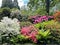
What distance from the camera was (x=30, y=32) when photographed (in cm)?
1095

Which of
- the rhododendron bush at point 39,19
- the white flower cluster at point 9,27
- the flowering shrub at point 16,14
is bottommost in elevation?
the rhododendron bush at point 39,19

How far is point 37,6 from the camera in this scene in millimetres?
24359

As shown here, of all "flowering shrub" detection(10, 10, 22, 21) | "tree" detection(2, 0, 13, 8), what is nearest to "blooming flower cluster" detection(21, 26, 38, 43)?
"flowering shrub" detection(10, 10, 22, 21)

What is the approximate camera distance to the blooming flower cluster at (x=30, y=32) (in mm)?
10404

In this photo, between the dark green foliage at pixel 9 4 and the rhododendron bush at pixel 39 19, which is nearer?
the rhododendron bush at pixel 39 19

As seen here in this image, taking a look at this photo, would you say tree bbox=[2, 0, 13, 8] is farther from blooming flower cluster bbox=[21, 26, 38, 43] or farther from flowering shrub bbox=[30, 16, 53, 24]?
blooming flower cluster bbox=[21, 26, 38, 43]

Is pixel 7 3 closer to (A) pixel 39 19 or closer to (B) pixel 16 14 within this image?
(B) pixel 16 14

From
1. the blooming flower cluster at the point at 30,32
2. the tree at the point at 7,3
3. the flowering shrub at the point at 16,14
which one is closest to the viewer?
the blooming flower cluster at the point at 30,32

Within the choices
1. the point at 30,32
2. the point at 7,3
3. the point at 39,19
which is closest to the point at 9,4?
the point at 7,3

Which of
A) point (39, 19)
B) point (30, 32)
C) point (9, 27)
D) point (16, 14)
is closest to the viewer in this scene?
point (9, 27)

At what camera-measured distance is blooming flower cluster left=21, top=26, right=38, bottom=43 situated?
10404 mm

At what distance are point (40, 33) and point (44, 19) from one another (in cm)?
364

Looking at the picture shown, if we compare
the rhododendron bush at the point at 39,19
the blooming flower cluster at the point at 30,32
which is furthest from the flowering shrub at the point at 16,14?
the blooming flower cluster at the point at 30,32

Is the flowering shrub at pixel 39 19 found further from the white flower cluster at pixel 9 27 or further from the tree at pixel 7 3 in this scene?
the tree at pixel 7 3
